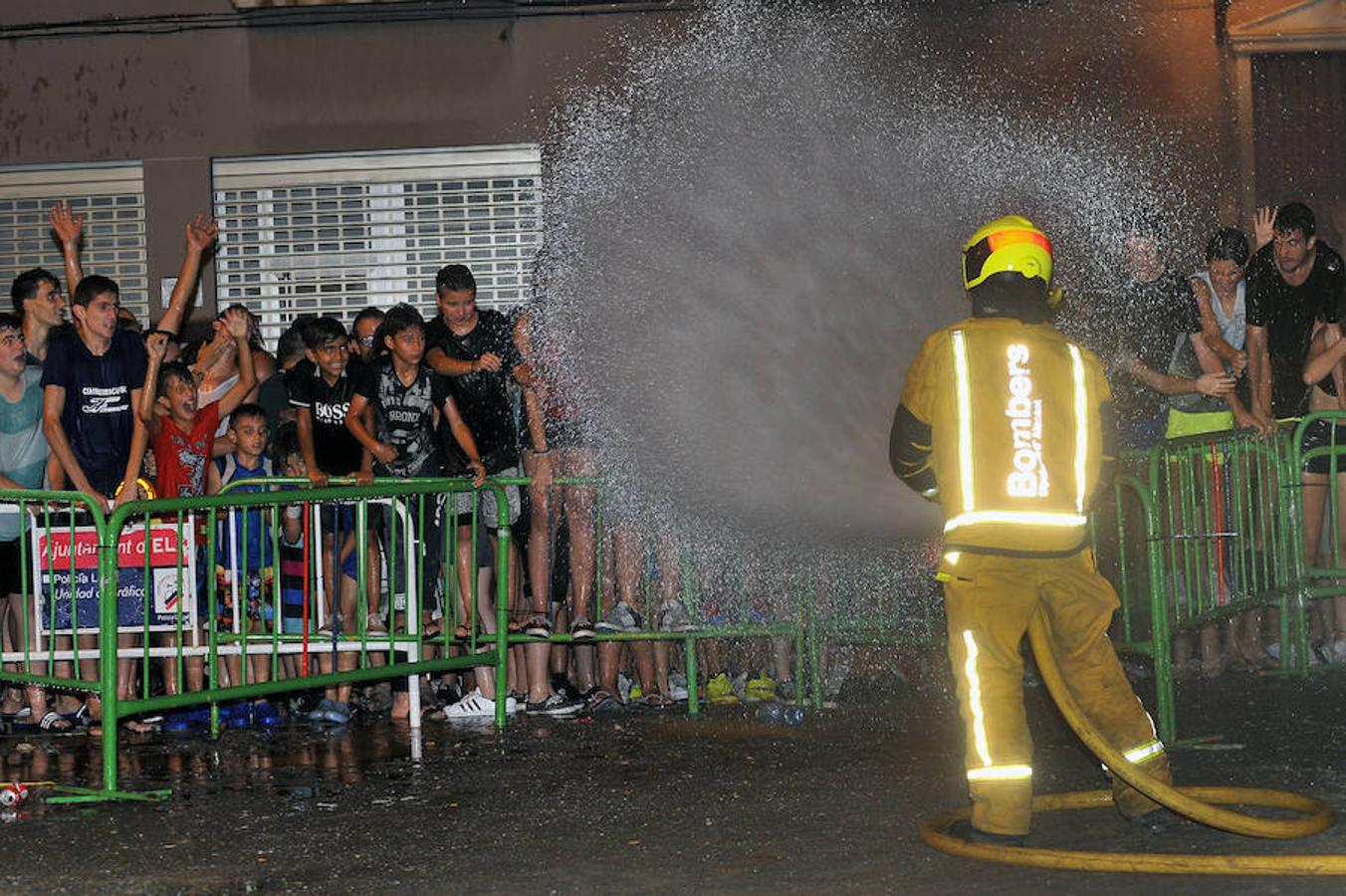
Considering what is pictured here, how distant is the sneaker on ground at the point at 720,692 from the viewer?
32.4 ft

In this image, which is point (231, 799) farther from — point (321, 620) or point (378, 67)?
point (378, 67)

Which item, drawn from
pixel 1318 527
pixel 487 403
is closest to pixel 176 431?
pixel 487 403

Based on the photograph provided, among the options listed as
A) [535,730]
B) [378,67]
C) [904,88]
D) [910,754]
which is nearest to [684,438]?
[535,730]

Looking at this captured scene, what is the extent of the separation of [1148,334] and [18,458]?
598cm

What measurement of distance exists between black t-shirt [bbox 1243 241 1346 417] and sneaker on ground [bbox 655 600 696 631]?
3.48 meters

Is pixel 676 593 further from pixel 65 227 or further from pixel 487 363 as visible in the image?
pixel 65 227

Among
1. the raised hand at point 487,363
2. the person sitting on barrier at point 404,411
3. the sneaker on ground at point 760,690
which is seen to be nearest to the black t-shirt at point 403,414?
the person sitting on barrier at point 404,411

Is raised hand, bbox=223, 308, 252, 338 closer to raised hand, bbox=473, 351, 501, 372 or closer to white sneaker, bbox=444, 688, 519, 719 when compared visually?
raised hand, bbox=473, 351, 501, 372

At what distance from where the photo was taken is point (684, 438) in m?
10.4

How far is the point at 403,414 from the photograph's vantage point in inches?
391

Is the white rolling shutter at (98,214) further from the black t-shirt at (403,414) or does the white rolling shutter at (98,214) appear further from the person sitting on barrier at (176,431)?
the black t-shirt at (403,414)

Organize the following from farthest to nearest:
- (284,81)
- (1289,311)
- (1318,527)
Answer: (284,81) → (1289,311) → (1318,527)

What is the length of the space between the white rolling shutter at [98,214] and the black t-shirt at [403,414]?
5230 mm

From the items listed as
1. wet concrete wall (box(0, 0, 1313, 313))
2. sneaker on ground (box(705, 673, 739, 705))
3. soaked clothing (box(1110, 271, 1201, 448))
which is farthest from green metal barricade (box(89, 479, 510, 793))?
wet concrete wall (box(0, 0, 1313, 313))
